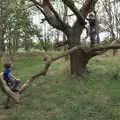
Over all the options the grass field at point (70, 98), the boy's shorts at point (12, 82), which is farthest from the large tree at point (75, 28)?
the boy's shorts at point (12, 82)

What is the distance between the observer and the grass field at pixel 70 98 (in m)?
8.49

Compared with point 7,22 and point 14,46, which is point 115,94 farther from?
point 14,46

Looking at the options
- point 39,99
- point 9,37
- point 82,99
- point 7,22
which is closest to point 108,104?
point 82,99

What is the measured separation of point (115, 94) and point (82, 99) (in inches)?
42.8

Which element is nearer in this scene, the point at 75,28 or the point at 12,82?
the point at 12,82

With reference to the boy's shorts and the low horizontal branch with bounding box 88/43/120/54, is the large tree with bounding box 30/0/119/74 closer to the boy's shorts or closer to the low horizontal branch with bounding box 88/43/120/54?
the low horizontal branch with bounding box 88/43/120/54

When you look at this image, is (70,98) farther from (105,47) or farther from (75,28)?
(75,28)

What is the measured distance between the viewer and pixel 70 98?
9922 mm

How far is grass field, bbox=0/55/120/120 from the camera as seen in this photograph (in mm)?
8492

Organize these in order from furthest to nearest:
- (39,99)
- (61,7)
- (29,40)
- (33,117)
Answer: (29,40), (61,7), (39,99), (33,117)

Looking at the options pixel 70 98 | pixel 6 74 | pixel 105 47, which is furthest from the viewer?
pixel 105 47

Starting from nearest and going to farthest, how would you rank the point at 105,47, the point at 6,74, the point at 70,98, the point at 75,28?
1. the point at 6,74
2. the point at 70,98
3. the point at 105,47
4. the point at 75,28

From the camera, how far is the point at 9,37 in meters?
23.2

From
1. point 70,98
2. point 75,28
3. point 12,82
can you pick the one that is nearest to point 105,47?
point 75,28
